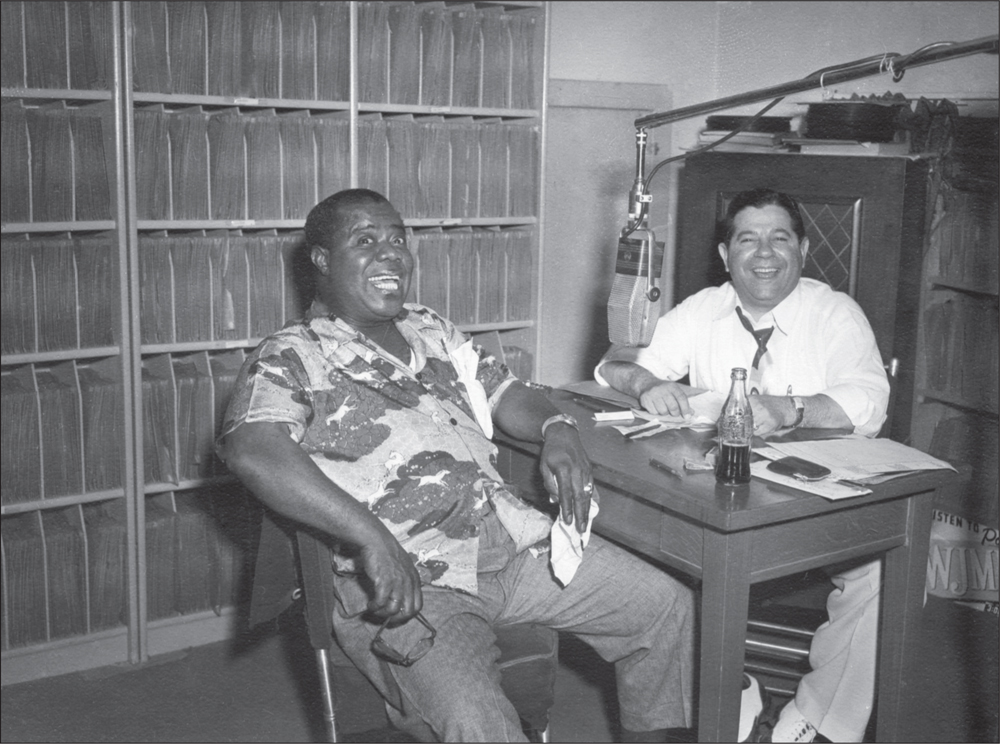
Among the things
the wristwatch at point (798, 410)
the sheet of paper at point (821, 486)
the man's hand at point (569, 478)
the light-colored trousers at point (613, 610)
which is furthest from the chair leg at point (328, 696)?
the wristwatch at point (798, 410)

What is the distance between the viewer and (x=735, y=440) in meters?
1.95

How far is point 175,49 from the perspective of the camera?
291 cm

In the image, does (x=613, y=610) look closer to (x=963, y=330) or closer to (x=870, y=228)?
(x=870, y=228)

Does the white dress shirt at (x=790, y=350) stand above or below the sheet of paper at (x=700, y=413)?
above

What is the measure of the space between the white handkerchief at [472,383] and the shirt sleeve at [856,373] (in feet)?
2.63

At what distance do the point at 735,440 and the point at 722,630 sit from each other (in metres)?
0.35

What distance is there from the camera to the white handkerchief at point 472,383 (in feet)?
7.63

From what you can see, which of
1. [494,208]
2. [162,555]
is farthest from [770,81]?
[162,555]

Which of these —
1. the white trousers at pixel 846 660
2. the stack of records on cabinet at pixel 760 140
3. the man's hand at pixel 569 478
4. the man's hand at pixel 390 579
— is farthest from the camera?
the stack of records on cabinet at pixel 760 140

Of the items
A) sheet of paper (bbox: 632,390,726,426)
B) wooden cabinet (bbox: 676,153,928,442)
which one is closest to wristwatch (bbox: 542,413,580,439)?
sheet of paper (bbox: 632,390,726,426)

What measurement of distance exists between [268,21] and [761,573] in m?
2.11

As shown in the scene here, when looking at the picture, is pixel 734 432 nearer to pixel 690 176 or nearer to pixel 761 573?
pixel 761 573

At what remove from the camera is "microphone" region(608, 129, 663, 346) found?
206 cm

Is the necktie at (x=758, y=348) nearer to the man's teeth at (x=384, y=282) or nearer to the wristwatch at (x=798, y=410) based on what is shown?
the wristwatch at (x=798, y=410)
